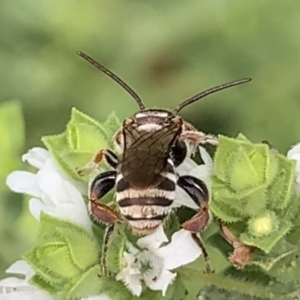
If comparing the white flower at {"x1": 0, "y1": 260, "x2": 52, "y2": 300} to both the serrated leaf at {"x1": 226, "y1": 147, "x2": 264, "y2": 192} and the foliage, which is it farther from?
the serrated leaf at {"x1": 226, "y1": 147, "x2": 264, "y2": 192}

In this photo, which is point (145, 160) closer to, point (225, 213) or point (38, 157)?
point (225, 213)

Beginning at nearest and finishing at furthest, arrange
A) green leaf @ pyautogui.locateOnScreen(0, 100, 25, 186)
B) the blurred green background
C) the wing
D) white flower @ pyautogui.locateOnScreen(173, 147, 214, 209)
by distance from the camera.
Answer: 1. the wing
2. white flower @ pyautogui.locateOnScreen(173, 147, 214, 209)
3. green leaf @ pyautogui.locateOnScreen(0, 100, 25, 186)
4. the blurred green background

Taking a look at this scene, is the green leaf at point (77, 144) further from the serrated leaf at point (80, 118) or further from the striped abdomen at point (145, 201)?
the striped abdomen at point (145, 201)

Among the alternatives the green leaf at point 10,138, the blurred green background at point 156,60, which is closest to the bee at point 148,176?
the green leaf at point 10,138

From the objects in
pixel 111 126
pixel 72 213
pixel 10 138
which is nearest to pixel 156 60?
pixel 10 138

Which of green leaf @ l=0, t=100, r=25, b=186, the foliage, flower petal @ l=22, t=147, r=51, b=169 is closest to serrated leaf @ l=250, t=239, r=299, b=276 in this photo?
the foliage

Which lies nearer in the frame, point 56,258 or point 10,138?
point 56,258

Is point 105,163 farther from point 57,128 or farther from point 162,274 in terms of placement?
point 57,128
